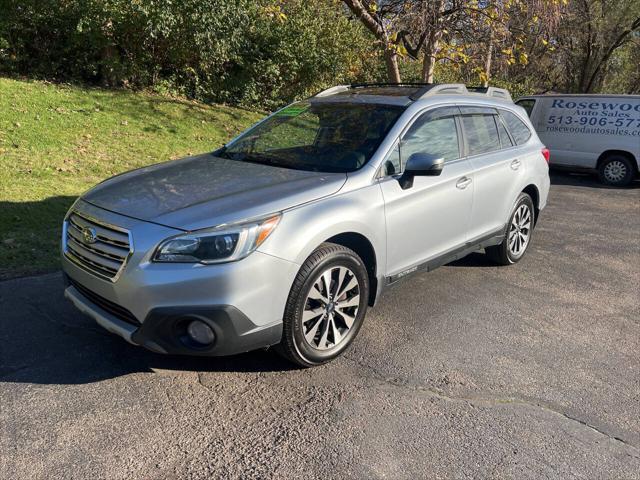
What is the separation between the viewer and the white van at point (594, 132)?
36.1 feet

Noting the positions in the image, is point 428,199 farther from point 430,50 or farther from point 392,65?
point 392,65

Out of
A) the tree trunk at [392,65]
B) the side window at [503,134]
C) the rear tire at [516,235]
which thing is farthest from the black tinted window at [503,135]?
the tree trunk at [392,65]

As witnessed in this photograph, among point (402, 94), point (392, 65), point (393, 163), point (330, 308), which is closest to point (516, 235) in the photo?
point (402, 94)

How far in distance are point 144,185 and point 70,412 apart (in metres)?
1.44

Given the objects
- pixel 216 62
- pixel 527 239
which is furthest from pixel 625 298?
pixel 216 62

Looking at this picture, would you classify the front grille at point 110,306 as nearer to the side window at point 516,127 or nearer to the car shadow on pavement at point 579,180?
the side window at point 516,127

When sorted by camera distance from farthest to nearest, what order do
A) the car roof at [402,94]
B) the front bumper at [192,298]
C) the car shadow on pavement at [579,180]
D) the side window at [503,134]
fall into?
the car shadow on pavement at [579,180], the side window at [503,134], the car roof at [402,94], the front bumper at [192,298]

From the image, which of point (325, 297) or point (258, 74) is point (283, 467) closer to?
point (325, 297)

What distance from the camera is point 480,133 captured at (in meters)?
4.89

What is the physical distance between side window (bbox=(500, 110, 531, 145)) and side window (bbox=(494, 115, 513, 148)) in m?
0.11

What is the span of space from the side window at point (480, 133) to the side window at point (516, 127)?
0.33m

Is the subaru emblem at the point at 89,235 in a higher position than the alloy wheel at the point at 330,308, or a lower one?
higher

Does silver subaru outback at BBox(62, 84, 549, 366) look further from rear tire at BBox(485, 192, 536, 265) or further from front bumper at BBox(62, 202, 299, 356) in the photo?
rear tire at BBox(485, 192, 536, 265)

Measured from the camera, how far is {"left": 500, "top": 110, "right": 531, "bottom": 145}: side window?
17.8 ft
